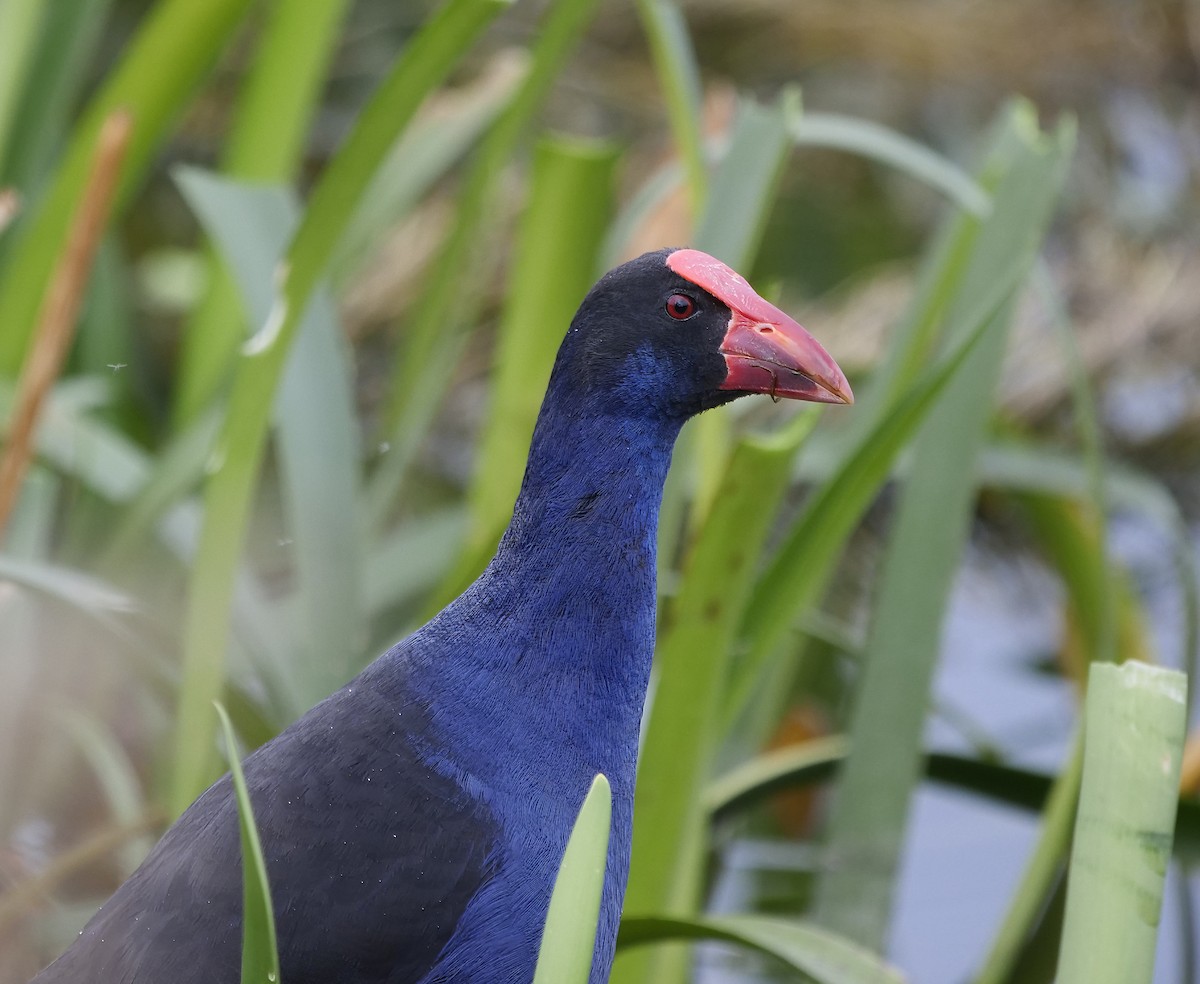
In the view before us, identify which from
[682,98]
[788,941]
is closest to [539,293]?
[682,98]

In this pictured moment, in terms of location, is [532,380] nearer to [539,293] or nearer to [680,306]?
[539,293]

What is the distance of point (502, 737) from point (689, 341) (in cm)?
30

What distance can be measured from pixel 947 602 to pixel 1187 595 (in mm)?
298

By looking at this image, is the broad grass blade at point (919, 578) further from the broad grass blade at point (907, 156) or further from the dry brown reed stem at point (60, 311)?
the dry brown reed stem at point (60, 311)

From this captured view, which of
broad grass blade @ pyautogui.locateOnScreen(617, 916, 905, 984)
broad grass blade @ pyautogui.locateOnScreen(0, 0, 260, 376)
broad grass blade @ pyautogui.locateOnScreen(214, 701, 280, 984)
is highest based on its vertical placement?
broad grass blade @ pyautogui.locateOnScreen(0, 0, 260, 376)

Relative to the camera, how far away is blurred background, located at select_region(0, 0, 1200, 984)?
1611 mm

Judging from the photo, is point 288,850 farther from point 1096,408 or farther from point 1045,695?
point 1096,408

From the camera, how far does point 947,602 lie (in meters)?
1.59

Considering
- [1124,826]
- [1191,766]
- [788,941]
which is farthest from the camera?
[1191,766]

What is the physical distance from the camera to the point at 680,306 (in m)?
1.09

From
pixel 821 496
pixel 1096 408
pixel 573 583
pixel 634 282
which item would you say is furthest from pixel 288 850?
pixel 1096 408

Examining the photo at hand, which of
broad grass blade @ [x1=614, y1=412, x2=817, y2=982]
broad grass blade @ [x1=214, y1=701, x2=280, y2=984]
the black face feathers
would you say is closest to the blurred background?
broad grass blade @ [x1=614, y1=412, x2=817, y2=982]

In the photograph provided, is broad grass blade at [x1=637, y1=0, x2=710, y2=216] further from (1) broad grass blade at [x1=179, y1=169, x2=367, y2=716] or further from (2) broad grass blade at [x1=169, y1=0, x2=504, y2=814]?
(1) broad grass blade at [x1=179, y1=169, x2=367, y2=716]

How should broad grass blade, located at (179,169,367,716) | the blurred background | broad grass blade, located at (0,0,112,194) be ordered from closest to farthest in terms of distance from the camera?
1. broad grass blade, located at (179,169,367,716)
2. the blurred background
3. broad grass blade, located at (0,0,112,194)
